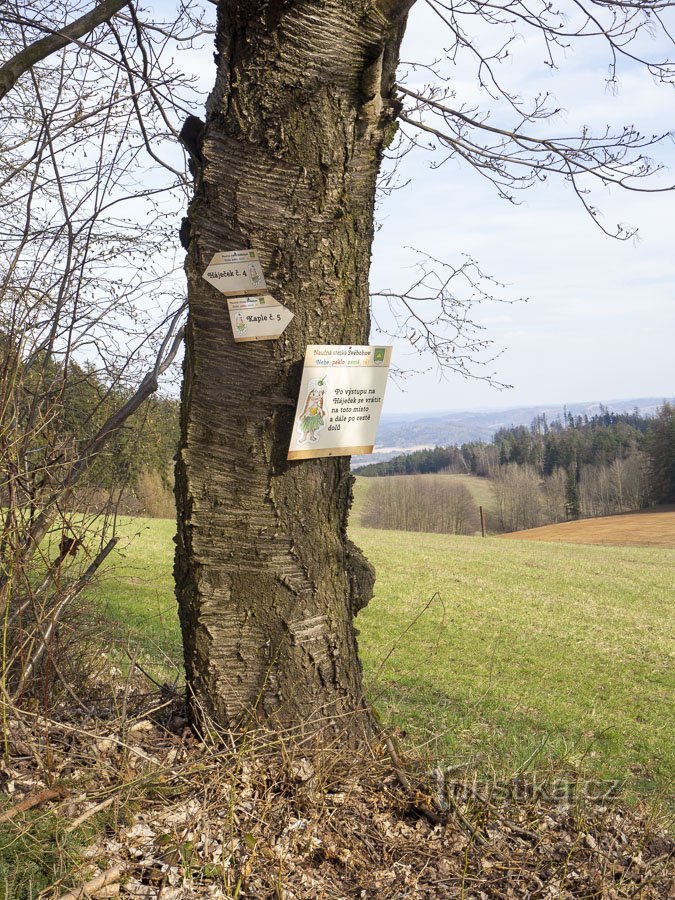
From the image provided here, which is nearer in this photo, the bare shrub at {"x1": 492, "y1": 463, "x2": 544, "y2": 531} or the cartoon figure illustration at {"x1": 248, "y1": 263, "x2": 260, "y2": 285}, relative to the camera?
the cartoon figure illustration at {"x1": 248, "y1": 263, "x2": 260, "y2": 285}

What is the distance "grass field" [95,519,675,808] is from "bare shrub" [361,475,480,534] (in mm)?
41102

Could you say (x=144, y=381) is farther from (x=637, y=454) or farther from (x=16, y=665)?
(x=637, y=454)

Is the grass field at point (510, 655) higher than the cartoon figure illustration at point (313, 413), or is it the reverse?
the cartoon figure illustration at point (313, 413)

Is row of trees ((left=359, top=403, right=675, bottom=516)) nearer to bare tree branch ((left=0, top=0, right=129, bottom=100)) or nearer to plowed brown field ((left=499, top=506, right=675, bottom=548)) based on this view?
plowed brown field ((left=499, top=506, right=675, bottom=548))

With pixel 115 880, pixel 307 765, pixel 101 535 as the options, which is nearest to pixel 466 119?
pixel 101 535

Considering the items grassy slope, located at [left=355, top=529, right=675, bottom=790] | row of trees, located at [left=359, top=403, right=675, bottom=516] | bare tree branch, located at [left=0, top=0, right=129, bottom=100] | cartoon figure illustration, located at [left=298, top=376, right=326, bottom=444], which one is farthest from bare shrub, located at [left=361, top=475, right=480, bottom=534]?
cartoon figure illustration, located at [left=298, top=376, right=326, bottom=444]

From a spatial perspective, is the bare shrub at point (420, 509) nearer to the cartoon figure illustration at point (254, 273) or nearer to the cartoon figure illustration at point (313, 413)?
the cartoon figure illustration at point (313, 413)

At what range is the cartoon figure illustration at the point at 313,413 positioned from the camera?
2.76 metres

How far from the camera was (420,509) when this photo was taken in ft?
200

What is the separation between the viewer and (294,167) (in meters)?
2.73

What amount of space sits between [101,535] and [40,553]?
44 centimetres

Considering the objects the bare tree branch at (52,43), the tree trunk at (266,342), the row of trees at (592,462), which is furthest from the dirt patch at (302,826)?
the row of trees at (592,462)

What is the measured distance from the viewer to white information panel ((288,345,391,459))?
276cm

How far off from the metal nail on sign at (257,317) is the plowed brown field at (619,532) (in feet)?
104
